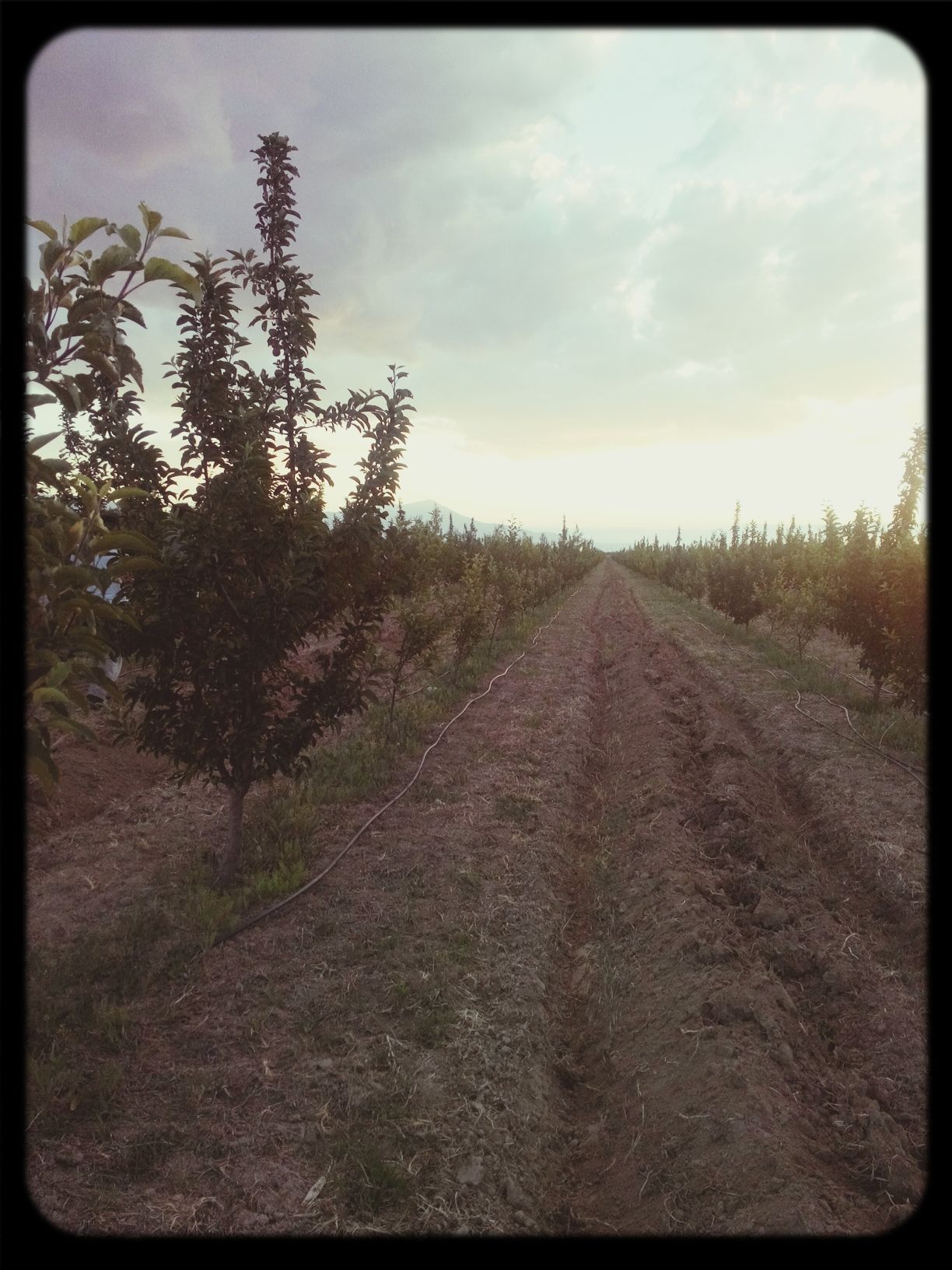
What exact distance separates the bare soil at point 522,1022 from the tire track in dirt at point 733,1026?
0.06 ft

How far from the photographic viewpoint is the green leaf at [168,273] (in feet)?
8.30

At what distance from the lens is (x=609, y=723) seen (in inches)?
435

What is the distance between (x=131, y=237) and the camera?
2600 millimetres

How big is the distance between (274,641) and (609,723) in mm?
7437

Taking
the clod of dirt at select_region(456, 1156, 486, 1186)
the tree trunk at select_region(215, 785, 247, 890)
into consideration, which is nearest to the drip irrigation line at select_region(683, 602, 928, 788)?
the clod of dirt at select_region(456, 1156, 486, 1186)

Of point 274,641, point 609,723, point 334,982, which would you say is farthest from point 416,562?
point 609,723

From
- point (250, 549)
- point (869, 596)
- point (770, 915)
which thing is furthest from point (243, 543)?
point (869, 596)

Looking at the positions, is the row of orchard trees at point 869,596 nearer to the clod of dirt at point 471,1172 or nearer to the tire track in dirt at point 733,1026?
the tire track in dirt at point 733,1026

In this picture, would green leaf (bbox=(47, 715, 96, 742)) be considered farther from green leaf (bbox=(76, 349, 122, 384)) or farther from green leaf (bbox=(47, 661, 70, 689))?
green leaf (bbox=(76, 349, 122, 384))

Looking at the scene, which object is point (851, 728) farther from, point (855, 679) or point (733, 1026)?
point (733, 1026)

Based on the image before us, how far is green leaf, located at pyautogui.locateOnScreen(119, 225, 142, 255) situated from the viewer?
2.58 meters

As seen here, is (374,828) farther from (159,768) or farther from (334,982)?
(159,768)

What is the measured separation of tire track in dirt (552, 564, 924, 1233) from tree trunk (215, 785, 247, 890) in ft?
9.08

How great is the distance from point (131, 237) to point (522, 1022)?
4.59 meters
